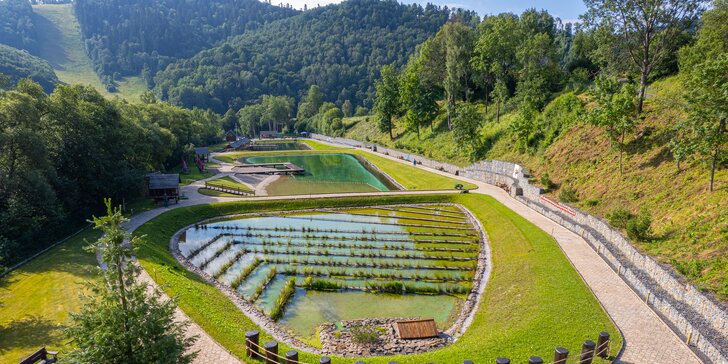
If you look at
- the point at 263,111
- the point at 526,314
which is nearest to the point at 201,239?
the point at 526,314

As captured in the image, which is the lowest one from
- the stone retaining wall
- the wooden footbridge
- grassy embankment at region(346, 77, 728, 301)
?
the wooden footbridge

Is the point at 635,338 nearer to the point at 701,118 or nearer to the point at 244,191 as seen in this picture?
the point at 701,118

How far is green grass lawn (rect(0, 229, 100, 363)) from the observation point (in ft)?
55.8

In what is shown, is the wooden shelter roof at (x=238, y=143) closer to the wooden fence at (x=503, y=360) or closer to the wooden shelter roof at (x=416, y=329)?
the wooden shelter roof at (x=416, y=329)

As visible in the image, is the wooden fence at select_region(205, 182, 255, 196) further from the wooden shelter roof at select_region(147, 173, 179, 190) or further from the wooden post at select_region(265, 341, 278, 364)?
the wooden post at select_region(265, 341, 278, 364)

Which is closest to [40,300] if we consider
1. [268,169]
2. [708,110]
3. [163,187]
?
[163,187]

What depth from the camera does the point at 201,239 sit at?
1346 inches

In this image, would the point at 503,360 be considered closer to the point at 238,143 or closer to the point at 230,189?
the point at 230,189

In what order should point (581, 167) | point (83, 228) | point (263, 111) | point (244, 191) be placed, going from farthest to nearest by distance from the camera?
1. point (263, 111)
2. point (244, 191)
3. point (581, 167)
4. point (83, 228)

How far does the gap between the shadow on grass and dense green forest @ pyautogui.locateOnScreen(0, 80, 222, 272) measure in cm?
440

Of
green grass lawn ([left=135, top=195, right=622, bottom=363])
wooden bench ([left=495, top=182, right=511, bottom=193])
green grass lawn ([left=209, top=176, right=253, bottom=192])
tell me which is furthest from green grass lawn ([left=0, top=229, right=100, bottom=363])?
wooden bench ([left=495, top=182, right=511, bottom=193])

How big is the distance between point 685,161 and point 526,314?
20727 mm

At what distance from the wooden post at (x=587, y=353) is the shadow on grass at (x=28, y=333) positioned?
21.1 metres

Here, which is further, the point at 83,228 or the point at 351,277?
the point at 83,228
